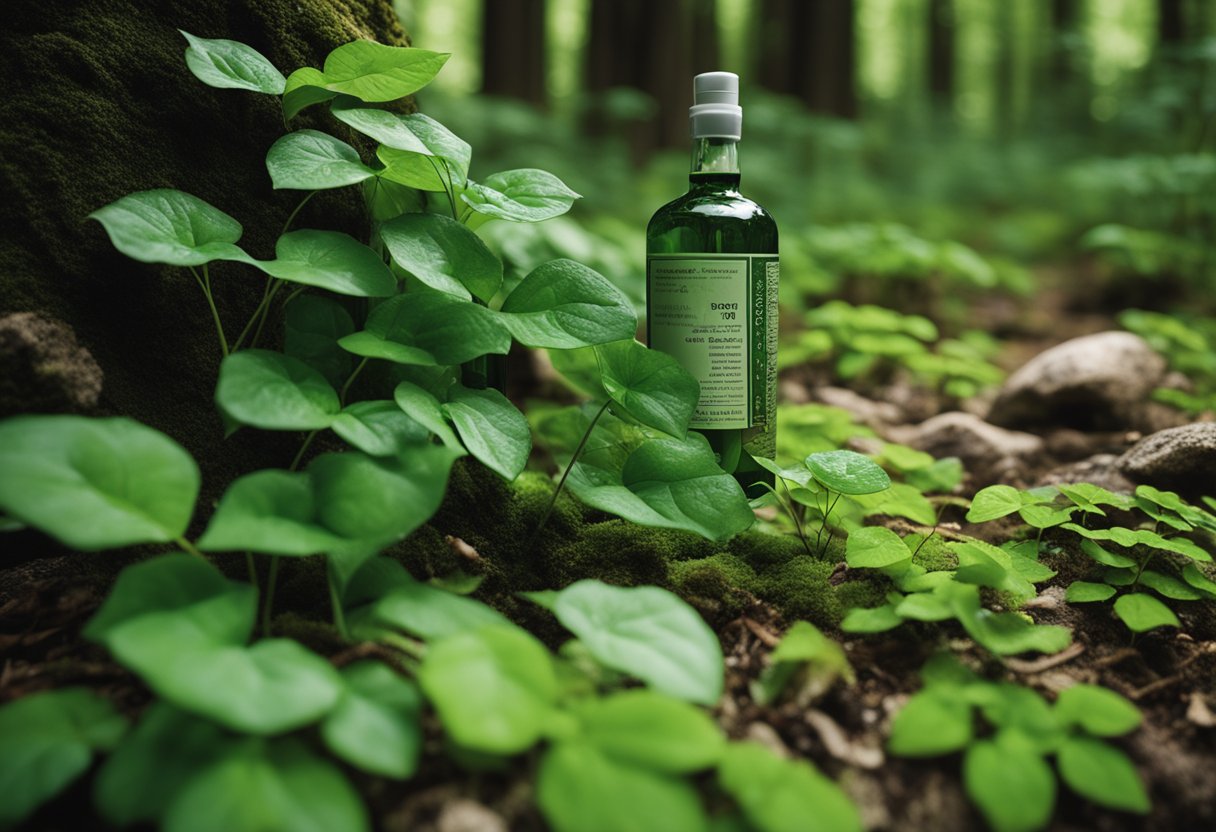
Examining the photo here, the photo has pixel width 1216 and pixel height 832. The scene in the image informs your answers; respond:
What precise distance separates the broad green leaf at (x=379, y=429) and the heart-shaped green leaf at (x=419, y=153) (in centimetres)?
49

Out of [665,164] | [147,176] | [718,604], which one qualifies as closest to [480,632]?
[718,604]

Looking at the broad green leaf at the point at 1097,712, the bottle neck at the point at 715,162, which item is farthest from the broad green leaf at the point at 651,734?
the bottle neck at the point at 715,162

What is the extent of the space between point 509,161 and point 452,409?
20.0ft

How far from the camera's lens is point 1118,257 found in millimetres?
4652

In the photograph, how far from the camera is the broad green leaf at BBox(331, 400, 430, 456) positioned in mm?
1210

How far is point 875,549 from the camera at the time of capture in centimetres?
149

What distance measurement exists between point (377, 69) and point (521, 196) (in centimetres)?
35

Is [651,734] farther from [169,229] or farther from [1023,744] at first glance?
[169,229]

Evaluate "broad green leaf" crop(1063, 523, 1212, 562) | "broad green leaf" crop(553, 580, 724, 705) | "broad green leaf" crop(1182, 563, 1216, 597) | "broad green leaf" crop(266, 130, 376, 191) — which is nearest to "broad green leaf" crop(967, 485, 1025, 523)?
"broad green leaf" crop(1063, 523, 1212, 562)

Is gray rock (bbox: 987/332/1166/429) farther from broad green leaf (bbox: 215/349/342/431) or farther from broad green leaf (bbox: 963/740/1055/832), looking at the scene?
broad green leaf (bbox: 215/349/342/431)

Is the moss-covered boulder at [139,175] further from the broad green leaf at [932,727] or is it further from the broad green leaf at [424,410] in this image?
the broad green leaf at [932,727]

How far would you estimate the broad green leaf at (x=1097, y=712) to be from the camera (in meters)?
1.08

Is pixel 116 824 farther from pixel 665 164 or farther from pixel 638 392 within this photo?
pixel 665 164

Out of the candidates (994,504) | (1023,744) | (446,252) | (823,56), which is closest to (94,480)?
(446,252)
